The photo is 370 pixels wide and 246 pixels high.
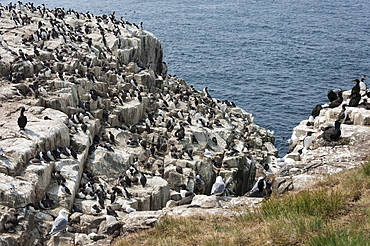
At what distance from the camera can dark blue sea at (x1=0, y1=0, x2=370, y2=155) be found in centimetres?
5488

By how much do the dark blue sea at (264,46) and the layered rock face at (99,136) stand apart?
37.1ft

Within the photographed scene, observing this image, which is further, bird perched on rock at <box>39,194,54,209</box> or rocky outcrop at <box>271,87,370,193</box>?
bird perched on rock at <box>39,194,54,209</box>

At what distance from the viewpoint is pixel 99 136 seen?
31.4 m

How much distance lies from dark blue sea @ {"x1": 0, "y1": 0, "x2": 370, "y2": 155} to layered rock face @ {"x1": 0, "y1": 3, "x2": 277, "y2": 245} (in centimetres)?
1131

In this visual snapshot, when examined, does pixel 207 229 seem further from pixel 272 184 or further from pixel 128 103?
pixel 128 103

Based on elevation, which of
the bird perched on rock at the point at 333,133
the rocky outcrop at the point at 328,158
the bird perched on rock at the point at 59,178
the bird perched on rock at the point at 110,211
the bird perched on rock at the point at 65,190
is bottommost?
the bird perched on rock at the point at 110,211

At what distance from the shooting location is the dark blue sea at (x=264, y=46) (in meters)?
54.9

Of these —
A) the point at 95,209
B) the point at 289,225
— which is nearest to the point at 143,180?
the point at 95,209

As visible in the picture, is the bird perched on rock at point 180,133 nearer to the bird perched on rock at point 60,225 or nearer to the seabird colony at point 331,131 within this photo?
the seabird colony at point 331,131

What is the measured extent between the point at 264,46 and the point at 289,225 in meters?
70.3

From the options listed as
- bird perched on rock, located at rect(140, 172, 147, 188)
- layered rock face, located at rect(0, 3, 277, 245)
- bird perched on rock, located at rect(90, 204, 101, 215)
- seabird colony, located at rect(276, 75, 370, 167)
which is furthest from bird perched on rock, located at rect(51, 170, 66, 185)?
seabird colony, located at rect(276, 75, 370, 167)

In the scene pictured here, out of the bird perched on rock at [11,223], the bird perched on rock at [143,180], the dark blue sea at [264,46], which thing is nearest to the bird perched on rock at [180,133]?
the bird perched on rock at [143,180]

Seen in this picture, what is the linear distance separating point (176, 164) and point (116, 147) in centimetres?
476

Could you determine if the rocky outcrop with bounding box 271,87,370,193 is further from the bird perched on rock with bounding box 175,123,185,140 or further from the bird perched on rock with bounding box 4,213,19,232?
the bird perched on rock with bounding box 175,123,185,140
